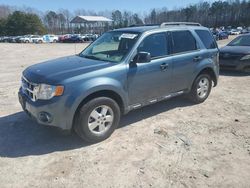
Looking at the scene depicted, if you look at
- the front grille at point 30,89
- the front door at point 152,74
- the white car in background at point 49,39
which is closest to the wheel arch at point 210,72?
the front door at point 152,74

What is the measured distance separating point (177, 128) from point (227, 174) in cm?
164

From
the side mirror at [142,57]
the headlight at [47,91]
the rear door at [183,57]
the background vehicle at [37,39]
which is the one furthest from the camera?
the background vehicle at [37,39]

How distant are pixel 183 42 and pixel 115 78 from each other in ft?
6.97

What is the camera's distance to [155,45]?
217 inches

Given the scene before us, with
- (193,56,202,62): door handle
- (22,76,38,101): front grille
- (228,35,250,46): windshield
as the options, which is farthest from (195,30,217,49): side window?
(228,35,250,46): windshield

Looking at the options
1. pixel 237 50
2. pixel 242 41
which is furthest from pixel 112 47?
pixel 242 41

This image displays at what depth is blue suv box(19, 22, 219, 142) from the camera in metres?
4.36

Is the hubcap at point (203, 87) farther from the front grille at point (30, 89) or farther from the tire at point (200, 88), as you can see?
the front grille at point (30, 89)

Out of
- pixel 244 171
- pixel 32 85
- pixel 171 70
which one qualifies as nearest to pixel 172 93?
pixel 171 70

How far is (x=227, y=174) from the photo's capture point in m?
3.84

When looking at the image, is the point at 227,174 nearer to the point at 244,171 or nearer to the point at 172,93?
the point at 244,171

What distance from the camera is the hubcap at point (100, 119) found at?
4660 mm

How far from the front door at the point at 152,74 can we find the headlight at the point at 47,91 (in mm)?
1313

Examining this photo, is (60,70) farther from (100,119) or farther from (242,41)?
(242,41)
